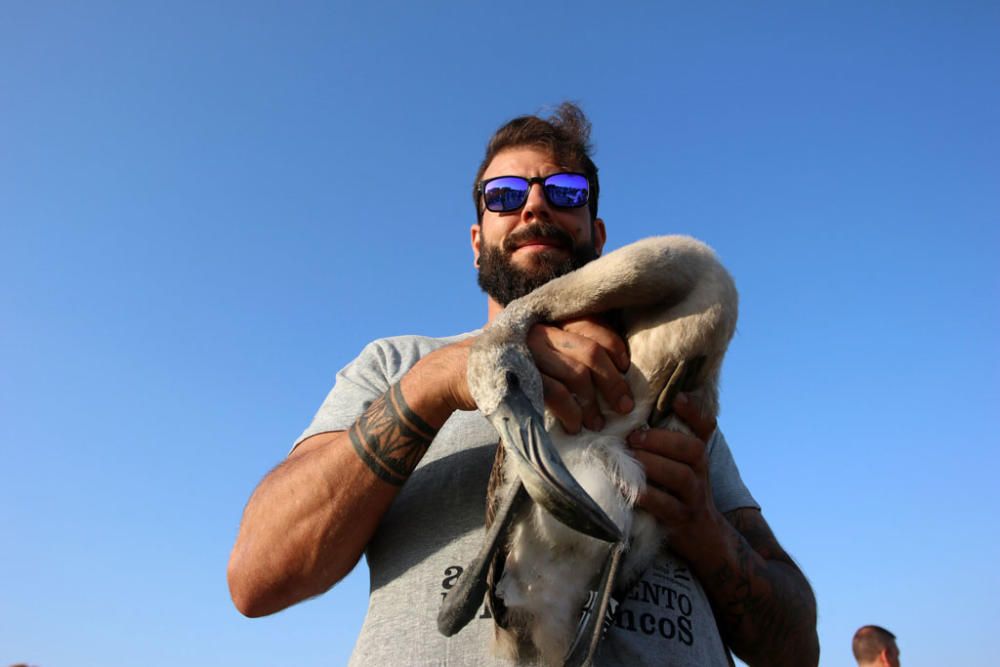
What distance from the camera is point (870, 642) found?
31.8ft

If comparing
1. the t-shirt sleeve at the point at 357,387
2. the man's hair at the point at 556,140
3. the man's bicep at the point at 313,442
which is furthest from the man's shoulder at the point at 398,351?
the man's hair at the point at 556,140

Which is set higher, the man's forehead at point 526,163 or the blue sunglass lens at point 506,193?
the man's forehead at point 526,163

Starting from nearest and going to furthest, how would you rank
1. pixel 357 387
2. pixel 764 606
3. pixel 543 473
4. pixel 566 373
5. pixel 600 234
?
pixel 543 473, pixel 566 373, pixel 764 606, pixel 357 387, pixel 600 234

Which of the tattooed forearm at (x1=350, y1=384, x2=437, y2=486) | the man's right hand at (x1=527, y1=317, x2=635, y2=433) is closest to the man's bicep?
the tattooed forearm at (x1=350, y1=384, x2=437, y2=486)

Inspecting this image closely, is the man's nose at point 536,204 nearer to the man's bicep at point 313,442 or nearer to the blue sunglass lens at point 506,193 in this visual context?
the blue sunglass lens at point 506,193

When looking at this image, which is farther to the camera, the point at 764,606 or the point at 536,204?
the point at 536,204

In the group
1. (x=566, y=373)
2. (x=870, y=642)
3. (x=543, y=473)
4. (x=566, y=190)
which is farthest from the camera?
(x=870, y=642)

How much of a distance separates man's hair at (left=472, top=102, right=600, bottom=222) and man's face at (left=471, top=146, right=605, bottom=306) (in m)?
0.21

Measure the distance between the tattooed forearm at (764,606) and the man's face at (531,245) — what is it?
135cm

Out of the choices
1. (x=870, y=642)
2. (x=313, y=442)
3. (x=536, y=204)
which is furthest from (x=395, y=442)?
(x=870, y=642)

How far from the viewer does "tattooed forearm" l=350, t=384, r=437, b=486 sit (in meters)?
2.65

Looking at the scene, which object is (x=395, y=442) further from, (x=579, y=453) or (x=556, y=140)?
(x=556, y=140)

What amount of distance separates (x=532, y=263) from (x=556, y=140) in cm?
82

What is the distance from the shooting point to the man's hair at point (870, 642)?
31.4ft
